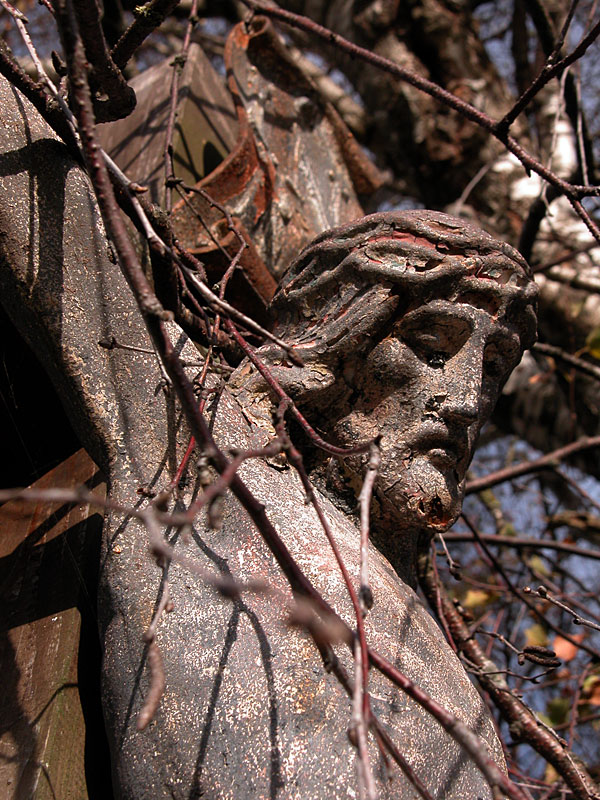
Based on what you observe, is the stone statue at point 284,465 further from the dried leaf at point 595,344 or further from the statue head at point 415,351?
the dried leaf at point 595,344

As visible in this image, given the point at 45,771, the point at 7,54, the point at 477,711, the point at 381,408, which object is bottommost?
the point at 45,771

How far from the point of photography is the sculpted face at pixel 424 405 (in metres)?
1.13

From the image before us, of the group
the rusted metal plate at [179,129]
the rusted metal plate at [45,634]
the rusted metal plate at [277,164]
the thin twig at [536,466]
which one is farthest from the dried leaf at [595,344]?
the rusted metal plate at [45,634]

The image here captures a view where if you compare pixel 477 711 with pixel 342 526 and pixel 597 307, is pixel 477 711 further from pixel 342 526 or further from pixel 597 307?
pixel 597 307

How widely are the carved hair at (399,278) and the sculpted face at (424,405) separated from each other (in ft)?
0.11

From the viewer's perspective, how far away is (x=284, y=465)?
1.17 m

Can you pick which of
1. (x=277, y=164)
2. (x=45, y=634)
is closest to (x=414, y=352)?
(x=45, y=634)

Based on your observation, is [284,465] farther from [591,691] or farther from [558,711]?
[558,711]

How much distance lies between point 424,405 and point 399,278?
22 cm

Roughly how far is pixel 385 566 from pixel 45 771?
587mm

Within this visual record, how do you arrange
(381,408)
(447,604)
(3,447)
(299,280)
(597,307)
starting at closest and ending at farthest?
(381,408)
(299,280)
(3,447)
(447,604)
(597,307)

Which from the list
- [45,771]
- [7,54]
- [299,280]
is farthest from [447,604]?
[7,54]

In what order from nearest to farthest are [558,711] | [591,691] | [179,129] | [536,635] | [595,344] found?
[179,129]
[595,344]
[591,691]
[558,711]
[536,635]

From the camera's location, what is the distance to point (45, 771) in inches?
38.0
